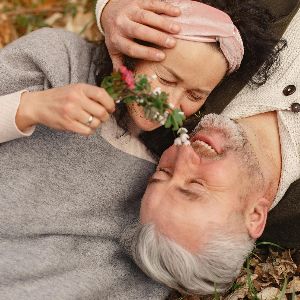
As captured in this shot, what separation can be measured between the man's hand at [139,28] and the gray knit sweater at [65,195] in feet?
1.27

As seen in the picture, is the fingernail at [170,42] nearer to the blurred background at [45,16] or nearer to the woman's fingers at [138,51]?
the woman's fingers at [138,51]

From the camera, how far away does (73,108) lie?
2502mm

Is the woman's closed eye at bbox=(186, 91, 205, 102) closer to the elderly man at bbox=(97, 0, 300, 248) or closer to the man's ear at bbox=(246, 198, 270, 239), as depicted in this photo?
the elderly man at bbox=(97, 0, 300, 248)

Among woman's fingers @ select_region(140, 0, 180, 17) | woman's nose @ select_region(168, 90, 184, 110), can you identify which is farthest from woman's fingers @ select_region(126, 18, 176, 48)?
woman's nose @ select_region(168, 90, 184, 110)

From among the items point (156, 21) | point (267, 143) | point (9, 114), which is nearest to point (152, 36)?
point (156, 21)

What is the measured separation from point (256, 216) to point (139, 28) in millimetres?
1166

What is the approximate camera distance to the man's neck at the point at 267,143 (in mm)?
3223

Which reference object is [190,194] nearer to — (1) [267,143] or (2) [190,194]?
(2) [190,194]

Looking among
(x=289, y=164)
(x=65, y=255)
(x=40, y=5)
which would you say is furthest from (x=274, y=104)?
(x=40, y=5)

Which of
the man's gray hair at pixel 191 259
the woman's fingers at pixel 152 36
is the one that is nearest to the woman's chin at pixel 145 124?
the woman's fingers at pixel 152 36

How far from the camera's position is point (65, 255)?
10.5ft

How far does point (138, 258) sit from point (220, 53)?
116 cm

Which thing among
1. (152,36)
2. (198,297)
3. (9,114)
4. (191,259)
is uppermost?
(152,36)

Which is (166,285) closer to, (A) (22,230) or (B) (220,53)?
(A) (22,230)
